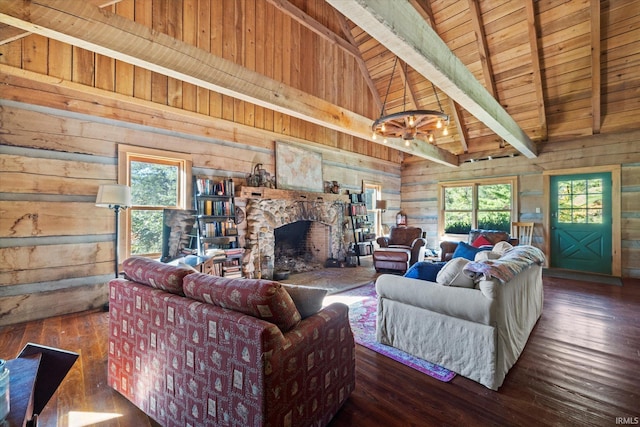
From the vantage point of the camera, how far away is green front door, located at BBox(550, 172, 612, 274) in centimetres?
553

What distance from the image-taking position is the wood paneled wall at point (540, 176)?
5266 mm

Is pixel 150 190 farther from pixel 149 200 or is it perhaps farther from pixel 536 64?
pixel 536 64

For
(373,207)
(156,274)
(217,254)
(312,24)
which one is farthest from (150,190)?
(373,207)

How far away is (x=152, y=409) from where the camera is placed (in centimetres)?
171

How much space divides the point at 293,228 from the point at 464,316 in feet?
16.1

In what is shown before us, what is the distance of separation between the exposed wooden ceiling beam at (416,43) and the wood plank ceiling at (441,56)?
0.01m

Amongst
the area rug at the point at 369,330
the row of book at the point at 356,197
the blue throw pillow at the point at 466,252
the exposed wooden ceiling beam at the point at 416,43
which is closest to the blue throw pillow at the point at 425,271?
the area rug at the point at 369,330

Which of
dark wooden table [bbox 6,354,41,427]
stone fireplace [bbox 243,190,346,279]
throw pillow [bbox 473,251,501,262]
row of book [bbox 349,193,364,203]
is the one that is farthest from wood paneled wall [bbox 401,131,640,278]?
dark wooden table [bbox 6,354,41,427]

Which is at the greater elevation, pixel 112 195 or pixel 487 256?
pixel 112 195

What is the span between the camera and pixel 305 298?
5.36ft

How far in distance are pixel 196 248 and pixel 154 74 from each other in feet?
8.08

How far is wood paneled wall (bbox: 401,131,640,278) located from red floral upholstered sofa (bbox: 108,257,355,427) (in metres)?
6.42

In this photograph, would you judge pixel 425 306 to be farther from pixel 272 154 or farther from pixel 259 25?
pixel 259 25

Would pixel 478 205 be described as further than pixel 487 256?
Yes
